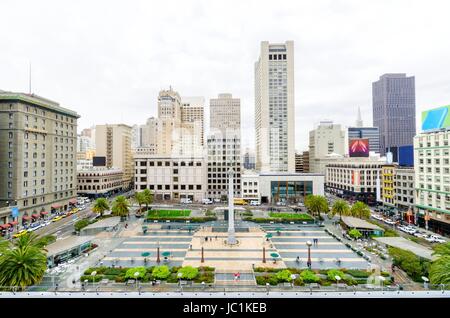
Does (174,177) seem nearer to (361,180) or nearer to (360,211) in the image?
(360,211)

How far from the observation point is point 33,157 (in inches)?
1752

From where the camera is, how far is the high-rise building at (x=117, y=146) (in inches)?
3752

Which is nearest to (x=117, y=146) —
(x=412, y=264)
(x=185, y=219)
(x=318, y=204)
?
(x=185, y=219)

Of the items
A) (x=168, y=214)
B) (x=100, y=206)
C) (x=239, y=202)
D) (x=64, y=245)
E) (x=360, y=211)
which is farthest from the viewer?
(x=239, y=202)

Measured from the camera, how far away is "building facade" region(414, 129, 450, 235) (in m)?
36.6

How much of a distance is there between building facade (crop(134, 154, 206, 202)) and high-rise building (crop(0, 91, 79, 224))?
18.2 meters

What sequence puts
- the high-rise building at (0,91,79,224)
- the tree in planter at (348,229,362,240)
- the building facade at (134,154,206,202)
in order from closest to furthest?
the tree in planter at (348,229,362,240) → the high-rise building at (0,91,79,224) → the building facade at (134,154,206,202)

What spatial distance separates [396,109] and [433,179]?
6298 inches

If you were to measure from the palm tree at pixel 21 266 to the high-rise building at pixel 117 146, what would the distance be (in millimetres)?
76112

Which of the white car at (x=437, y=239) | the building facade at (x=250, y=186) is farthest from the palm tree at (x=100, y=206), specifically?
the white car at (x=437, y=239)

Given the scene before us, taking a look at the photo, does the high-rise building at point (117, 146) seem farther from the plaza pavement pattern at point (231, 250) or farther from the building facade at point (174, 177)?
the plaza pavement pattern at point (231, 250)

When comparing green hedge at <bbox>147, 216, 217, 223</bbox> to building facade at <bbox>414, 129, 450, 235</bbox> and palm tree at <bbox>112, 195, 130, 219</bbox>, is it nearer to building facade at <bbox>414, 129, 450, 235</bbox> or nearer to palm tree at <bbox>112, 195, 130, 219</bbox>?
palm tree at <bbox>112, 195, 130, 219</bbox>

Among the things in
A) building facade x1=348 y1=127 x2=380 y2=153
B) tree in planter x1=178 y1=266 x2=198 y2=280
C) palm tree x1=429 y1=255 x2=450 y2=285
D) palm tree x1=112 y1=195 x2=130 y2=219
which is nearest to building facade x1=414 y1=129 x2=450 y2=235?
palm tree x1=429 y1=255 x2=450 y2=285
